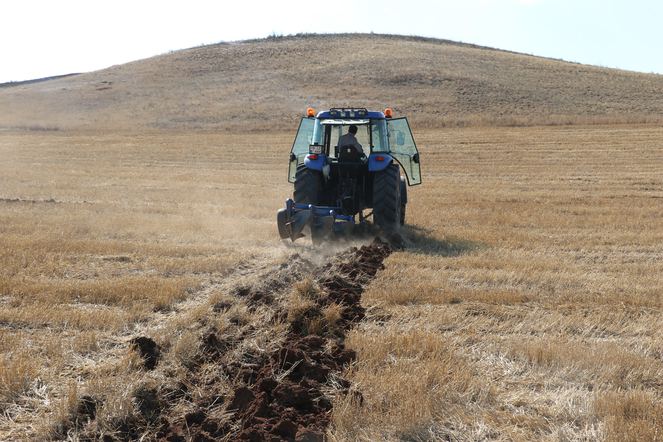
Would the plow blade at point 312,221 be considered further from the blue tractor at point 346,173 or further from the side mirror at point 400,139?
the side mirror at point 400,139

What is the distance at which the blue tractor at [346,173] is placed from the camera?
9609 mm

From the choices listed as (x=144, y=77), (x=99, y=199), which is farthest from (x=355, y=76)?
(x=99, y=199)

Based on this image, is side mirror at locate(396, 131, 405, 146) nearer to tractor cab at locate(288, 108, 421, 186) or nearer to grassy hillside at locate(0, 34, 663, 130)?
tractor cab at locate(288, 108, 421, 186)

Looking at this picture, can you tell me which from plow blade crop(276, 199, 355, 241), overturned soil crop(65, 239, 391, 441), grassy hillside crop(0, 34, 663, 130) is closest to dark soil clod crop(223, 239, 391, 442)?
overturned soil crop(65, 239, 391, 441)

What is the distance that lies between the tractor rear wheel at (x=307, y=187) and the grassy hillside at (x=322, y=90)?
26.9m

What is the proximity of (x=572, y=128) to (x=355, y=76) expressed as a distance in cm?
2144

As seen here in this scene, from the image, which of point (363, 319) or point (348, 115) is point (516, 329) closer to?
point (363, 319)

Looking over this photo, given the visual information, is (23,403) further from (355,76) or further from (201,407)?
(355,76)

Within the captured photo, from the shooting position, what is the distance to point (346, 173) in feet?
34.8

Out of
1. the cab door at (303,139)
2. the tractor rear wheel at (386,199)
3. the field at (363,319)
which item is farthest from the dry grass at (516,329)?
the cab door at (303,139)

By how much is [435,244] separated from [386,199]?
98 cm

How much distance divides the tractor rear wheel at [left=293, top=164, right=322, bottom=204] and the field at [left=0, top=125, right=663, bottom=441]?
694 mm

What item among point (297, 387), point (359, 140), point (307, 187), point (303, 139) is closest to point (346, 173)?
point (307, 187)

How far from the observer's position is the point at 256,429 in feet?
12.3
